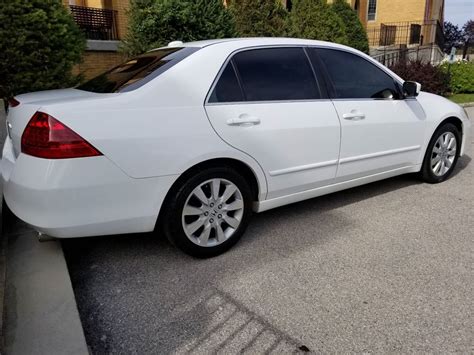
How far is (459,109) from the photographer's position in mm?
4930

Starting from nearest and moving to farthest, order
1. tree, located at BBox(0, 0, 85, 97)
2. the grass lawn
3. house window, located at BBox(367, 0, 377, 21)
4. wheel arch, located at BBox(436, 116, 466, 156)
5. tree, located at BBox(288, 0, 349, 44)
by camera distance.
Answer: wheel arch, located at BBox(436, 116, 466, 156)
tree, located at BBox(0, 0, 85, 97)
tree, located at BBox(288, 0, 349, 44)
the grass lawn
house window, located at BBox(367, 0, 377, 21)

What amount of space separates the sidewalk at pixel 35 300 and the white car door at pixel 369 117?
2.51 meters

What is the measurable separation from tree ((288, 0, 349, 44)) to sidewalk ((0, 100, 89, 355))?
10.0 m

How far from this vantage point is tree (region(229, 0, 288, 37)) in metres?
9.98

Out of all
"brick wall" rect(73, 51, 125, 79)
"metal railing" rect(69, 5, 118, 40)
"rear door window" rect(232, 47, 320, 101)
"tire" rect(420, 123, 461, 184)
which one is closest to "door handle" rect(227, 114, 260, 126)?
"rear door window" rect(232, 47, 320, 101)

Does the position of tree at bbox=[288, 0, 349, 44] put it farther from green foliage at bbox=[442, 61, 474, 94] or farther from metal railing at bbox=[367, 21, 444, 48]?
metal railing at bbox=[367, 21, 444, 48]

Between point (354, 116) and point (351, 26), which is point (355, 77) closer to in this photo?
point (354, 116)

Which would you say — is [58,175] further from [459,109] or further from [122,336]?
[459,109]

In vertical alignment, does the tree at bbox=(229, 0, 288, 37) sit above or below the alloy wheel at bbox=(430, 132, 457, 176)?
above

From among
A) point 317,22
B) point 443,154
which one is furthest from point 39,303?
point 317,22

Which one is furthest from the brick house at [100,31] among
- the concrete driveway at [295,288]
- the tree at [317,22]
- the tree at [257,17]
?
the concrete driveway at [295,288]

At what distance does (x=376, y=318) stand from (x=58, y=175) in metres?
2.07

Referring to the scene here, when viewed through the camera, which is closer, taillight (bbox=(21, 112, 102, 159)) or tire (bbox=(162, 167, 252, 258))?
taillight (bbox=(21, 112, 102, 159))

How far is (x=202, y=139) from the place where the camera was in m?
2.93
